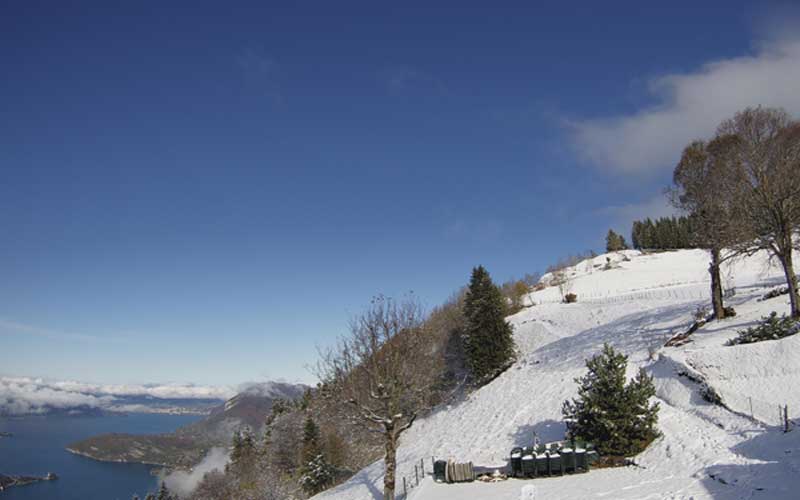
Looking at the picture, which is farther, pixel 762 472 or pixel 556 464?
pixel 556 464

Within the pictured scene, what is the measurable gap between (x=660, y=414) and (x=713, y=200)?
13.9 metres

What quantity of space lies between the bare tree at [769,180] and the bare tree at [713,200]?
43cm

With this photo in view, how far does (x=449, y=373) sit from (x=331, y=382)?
887 inches

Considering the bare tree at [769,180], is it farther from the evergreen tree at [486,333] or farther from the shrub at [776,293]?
the evergreen tree at [486,333]

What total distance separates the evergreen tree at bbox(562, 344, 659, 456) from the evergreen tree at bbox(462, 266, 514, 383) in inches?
727

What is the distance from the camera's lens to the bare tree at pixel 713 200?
917 inches

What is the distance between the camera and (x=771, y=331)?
18.6 metres

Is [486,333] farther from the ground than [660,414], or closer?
farther from the ground

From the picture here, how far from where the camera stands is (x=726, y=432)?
14.9 m

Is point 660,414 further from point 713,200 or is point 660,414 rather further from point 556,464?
point 713,200

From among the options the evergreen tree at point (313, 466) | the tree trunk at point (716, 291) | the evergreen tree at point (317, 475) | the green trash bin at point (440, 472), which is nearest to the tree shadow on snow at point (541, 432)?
the green trash bin at point (440, 472)

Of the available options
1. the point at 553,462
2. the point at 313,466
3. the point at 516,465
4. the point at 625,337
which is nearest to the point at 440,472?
the point at 516,465

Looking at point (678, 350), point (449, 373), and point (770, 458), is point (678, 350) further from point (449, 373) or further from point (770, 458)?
point (449, 373)

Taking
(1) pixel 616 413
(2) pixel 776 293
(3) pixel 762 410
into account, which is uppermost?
(2) pixel 776 293
